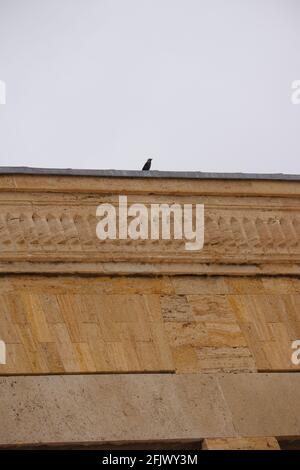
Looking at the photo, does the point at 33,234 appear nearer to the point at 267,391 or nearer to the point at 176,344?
the point at 176,344

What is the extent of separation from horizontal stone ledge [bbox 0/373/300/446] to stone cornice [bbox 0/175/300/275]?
0.74 metres

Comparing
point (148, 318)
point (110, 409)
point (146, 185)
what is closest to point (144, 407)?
point (110, 409)

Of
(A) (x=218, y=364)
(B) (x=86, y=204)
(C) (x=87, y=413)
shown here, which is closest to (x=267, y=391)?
(A) (x=218, y=364)

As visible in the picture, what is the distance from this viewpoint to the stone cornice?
7.62 meters

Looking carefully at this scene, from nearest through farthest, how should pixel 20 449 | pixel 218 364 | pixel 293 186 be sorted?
pixel 20 449 < pixel 218 364 < pixel 293 186

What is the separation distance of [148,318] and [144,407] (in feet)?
1.91

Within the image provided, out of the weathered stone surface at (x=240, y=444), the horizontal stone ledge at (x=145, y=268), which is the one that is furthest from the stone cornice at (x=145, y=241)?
the weathered stone surface at (x=240, y=444)

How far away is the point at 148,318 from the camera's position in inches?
297

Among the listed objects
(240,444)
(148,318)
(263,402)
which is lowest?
(240,444)

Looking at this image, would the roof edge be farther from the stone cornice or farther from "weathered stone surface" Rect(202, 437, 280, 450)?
"weathered stone surface" Rect(202, 437, 280, 450)

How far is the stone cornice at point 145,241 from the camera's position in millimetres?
7625

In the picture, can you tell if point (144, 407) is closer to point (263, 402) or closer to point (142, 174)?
point (263, 402)
